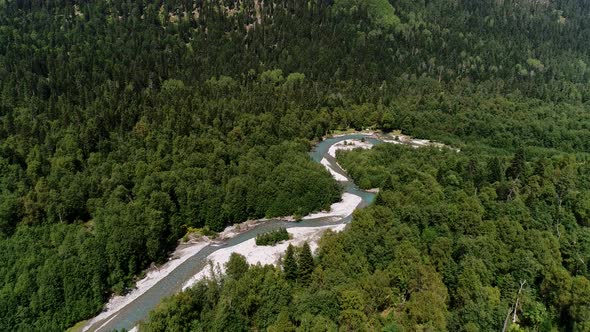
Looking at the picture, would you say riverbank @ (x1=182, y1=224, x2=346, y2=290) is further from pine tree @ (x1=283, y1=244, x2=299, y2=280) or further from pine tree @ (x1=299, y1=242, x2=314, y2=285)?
pine tree @ (x1=299, y1=242, x2=314, y2=285)

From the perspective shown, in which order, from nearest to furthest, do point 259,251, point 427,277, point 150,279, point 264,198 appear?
point 427,277
point 150,279
point 259,251
point 264,198

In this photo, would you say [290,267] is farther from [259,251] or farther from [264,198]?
[264,198]

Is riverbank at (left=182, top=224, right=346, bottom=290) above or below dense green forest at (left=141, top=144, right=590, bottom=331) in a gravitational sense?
below

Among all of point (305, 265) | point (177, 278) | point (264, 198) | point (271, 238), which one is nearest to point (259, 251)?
point (271, 238)

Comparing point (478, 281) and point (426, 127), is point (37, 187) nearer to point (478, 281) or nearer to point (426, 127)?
point (478, 281)

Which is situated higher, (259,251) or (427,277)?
(427,277)

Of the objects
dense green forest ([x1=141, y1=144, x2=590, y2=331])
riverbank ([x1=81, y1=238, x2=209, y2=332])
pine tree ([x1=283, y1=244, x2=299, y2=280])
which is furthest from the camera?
riverbank ([x1=81, y1=238, x2=209, y2=332])

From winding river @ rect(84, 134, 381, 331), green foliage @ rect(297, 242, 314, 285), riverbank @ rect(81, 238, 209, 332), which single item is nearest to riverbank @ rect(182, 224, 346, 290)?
winding river @ rect(84, 134, 381, 331)

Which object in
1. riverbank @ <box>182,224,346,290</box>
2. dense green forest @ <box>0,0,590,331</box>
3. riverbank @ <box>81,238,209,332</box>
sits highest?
dense green forest @ <box>0,0,590,331</box>

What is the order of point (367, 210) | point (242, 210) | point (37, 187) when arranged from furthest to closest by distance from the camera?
point (242, 210) < point (37, 187) < point (367, 210)

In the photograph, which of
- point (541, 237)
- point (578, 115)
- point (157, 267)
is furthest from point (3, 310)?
point (578, 115)

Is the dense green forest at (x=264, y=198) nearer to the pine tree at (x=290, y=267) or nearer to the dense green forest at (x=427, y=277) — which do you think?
the dense green forest at (x=427, y=277)
